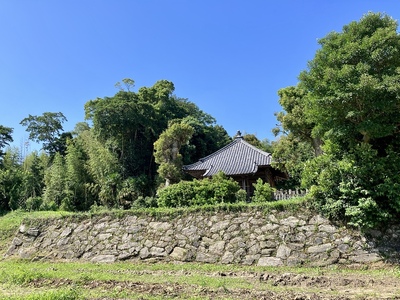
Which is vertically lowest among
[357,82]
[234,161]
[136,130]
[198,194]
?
[198,194]

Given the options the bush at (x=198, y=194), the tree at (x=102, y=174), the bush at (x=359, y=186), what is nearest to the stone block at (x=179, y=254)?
the bush at (x=198, y=194)

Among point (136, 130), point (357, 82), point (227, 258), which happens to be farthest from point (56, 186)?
point (357, 82)

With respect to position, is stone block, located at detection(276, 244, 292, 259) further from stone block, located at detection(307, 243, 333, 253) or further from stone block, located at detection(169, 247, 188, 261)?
stone block, located at detection(169, 247, 188, 261)

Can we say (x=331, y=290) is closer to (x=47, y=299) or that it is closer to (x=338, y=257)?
(x=338, y=257)

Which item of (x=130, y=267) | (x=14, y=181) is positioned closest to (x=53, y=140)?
(x=14, y=181)

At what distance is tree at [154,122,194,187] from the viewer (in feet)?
59.7

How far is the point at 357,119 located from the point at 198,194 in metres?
5.50

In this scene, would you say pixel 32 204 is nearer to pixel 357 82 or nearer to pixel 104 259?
pixel 104 259

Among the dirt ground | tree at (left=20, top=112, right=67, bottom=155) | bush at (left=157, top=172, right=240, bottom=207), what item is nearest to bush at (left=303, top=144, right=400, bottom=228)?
the dirt ground

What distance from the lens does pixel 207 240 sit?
25.0ft

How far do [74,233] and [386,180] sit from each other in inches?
345

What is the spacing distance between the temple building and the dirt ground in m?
10.3

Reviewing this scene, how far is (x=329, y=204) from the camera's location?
666 cm

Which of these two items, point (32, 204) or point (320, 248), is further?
point (32, 204)
